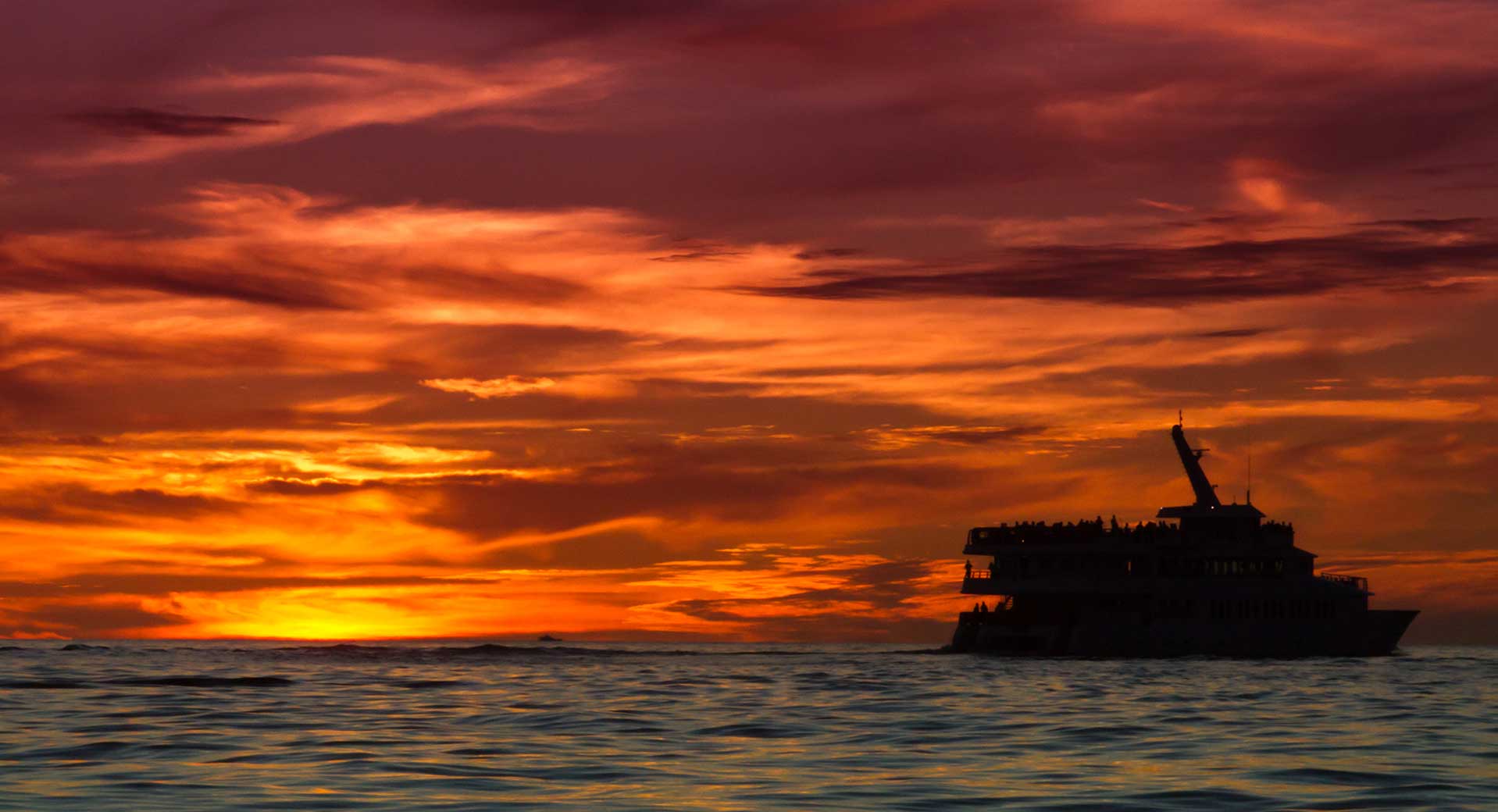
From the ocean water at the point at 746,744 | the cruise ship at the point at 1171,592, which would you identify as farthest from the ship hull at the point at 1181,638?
the ocean water at the point at 746,744

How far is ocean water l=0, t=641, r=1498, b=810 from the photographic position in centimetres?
2717

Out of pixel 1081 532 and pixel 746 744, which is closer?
pixel 746 744

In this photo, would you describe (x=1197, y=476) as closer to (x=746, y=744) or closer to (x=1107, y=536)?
(x=1107, y=536)

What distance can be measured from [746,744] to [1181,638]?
79974 mm

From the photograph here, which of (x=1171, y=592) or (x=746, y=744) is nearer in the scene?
(x=746, y=744)

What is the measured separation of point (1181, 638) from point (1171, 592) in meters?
3.13

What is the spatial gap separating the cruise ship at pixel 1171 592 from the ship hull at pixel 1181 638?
0.24 ft

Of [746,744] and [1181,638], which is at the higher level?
[1181,638]

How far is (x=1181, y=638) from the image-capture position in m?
111

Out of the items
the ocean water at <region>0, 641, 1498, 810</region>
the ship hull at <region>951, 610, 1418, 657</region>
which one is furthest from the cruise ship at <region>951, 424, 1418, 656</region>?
the ocean water at <region>0, 641, 1498, 810</region>

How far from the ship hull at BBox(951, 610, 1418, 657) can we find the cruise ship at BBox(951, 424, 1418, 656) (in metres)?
0.07

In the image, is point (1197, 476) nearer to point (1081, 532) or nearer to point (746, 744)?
point (1081, 532)

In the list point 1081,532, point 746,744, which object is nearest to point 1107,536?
point 1081,532

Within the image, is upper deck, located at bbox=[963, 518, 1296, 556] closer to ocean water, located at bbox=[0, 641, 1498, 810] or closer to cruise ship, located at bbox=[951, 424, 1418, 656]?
cruise ship, located at bbox=[951, 424, 1418, 656]
